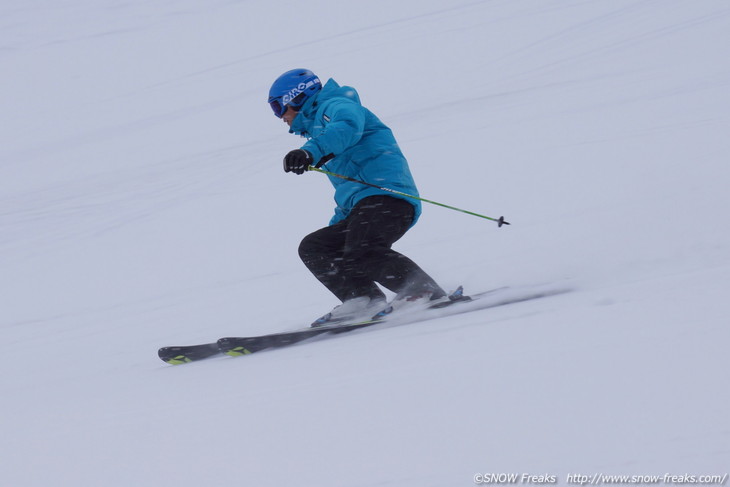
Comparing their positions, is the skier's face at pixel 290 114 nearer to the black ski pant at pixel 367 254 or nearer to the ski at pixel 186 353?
the black ski pant at pixel 367 254

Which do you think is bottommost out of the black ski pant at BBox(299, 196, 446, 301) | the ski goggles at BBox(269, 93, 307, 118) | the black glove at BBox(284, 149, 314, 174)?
the black ski pant at BBox(299, 196, 446, 301)

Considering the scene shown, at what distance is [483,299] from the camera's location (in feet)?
14.1

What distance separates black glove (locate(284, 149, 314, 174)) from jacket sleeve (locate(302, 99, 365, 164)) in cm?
4

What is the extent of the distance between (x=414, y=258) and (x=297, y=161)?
2447 mm

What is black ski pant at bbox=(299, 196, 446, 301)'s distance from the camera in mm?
4340

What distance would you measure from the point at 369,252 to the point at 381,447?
2.03 metres

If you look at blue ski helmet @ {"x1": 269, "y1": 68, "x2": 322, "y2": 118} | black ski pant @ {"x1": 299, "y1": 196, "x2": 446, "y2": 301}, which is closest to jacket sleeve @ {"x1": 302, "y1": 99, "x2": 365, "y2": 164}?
blue ski helmet @ {"x1": 269, "y1": 68, "x2": 322, "y2": 118}

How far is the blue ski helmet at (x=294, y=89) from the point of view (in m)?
4.29

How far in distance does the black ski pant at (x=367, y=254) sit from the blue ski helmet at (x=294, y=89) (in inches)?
27.2

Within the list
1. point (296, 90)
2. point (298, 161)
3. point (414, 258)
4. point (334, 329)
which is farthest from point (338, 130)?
Answer: point (414, 258)

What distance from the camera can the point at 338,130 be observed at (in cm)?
399

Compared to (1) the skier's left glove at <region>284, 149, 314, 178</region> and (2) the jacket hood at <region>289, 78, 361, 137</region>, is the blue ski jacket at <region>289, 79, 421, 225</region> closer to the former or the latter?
(2) the jacket hood at <region>289, 78, 361, 137</region>

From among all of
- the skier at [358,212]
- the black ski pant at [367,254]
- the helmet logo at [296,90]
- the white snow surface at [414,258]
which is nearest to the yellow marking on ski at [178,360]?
the white snow surface at [414,258]

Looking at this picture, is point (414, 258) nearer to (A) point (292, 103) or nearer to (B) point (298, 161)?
(A) point (292, 103)
